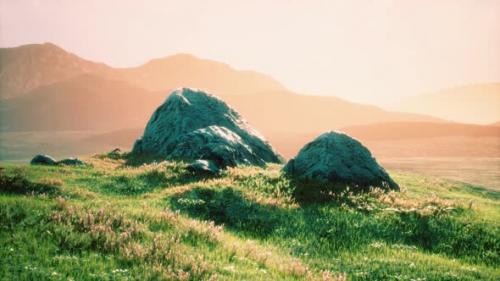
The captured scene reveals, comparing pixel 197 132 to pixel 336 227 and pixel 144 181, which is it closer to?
pixel 144 181

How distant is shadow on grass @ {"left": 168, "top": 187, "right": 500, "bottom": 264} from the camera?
14906mm

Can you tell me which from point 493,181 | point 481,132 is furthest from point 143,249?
point 481,132

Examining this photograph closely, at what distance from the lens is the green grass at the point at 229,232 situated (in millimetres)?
9625

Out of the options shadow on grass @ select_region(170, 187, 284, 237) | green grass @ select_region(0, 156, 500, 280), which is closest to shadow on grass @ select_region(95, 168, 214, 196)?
green grass @ select_region(0, 156, 500, 280)

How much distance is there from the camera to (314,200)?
776 inches

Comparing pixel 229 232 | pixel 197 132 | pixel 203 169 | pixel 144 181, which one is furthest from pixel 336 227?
pixel 197 132

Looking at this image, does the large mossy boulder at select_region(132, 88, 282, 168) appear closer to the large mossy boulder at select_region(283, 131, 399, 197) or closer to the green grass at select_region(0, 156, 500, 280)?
the large mossy boulder at select_region(283, 131, 399, 197)

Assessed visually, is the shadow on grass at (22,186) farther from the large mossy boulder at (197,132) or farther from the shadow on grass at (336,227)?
the large mossy boulder at (197,132)

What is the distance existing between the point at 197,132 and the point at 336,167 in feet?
44.6

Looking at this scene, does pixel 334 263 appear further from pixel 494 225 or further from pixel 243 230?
pixel 494 225

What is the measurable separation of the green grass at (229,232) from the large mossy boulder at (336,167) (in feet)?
4.22

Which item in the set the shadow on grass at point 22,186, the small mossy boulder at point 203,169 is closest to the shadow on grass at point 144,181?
the small mossy boulder at point 203,169

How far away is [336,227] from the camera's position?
16281 millimetres

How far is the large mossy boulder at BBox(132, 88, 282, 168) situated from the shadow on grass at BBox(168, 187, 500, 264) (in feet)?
42.5
